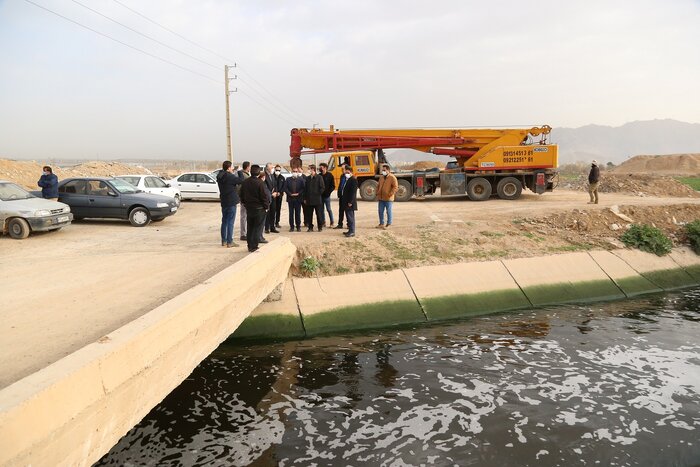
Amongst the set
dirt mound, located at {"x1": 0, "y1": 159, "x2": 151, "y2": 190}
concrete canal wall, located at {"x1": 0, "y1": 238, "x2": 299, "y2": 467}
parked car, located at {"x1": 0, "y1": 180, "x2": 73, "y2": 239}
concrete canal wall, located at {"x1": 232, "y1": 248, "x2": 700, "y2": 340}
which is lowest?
concrete canal wall, located at {"x1": 232, "y1": 248, "x2": 700, "y2": 340}

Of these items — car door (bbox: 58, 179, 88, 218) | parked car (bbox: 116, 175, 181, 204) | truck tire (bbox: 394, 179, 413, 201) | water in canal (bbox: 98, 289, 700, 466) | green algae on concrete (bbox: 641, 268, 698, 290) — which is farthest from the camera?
truck tire (bbox: 394, 179, 413, 201)

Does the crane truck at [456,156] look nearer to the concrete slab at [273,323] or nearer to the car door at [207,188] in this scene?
the car door at [207,188]

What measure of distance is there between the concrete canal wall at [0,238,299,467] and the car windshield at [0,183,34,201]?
10.3m

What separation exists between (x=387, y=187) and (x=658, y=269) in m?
8.25

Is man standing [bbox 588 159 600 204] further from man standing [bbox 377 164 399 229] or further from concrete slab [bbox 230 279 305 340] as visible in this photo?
concrete slab [bbox 230 279 305 340]

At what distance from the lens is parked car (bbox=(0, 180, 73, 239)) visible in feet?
41.8

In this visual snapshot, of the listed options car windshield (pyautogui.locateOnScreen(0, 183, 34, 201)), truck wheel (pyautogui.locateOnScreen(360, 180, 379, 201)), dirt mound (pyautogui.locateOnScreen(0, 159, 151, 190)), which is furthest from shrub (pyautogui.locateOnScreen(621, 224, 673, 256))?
dirt mound (pyautogui.locateOnScreen(0, 159, 151, 190))

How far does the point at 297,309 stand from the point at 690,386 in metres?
7.06

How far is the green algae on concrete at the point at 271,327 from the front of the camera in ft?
33.3

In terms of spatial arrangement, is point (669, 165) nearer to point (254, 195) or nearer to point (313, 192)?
point (313, 192)

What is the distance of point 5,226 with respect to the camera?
12.8 metres

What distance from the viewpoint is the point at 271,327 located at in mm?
10312

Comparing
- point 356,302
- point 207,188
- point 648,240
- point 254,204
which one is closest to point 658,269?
point 648,240

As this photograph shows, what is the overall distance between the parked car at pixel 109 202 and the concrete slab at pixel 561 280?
34.7 ft
